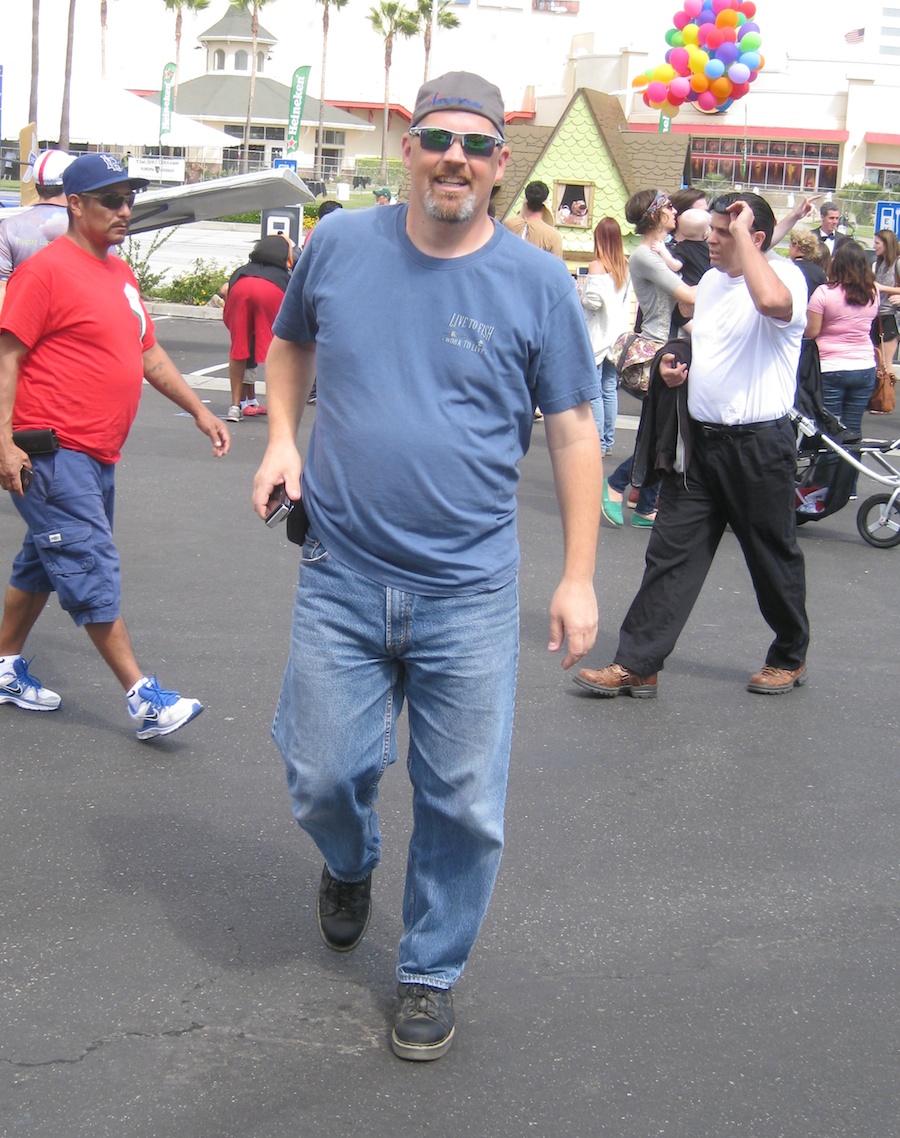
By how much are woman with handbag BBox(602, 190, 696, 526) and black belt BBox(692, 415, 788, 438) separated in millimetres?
2811

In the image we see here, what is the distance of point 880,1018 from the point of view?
341 centimetres

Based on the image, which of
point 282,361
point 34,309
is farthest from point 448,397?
point 34,309

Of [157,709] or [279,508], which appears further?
[157,709]

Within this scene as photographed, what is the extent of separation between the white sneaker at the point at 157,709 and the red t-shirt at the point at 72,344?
82 cm

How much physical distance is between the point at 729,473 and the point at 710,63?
26628 millimetres

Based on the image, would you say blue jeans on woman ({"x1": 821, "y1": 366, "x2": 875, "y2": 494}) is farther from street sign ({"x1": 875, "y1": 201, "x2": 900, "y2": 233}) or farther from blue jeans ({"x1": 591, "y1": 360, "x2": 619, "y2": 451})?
street sign ({"x1": 875, "y1": 201, "x2": 900, "y2": 233})

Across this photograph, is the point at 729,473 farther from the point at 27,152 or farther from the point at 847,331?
the point at 27,152

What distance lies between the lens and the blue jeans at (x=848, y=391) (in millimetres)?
10117

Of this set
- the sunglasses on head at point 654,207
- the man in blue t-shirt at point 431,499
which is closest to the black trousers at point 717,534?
the man in blue t-shirt at point 431,499

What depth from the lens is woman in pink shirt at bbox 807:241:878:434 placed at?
9.83 metres

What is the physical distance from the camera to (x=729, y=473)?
223 inches

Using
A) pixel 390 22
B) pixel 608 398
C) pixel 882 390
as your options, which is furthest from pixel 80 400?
pixel 390 22

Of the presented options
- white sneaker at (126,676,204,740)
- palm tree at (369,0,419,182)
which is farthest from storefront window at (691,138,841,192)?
white sneaker at (126,676,204,740)

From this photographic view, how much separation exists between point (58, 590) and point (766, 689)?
9.54 feet
